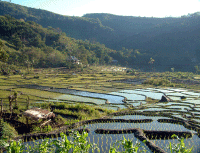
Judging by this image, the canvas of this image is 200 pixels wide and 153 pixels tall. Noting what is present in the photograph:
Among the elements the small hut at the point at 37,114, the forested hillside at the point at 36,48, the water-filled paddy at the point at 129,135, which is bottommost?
the water-filled paddy at the point at 129,135

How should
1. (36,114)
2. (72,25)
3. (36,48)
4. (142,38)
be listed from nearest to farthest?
(36,114) < (36,48) < (142,38) < (72,25)

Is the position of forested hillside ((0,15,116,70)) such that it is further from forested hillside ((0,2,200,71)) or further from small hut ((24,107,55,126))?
small hut ((24,107,55,126))

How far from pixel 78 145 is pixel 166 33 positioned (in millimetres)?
111291

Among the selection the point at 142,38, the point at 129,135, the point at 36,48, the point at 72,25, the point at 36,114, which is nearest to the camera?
the point at 129,135

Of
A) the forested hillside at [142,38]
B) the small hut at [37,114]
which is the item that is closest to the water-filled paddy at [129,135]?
the small hut at [37,114]

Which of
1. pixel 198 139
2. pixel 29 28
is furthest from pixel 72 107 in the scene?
pixel 29 28

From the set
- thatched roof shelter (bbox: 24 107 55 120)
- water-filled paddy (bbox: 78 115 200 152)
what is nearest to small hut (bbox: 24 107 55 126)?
thatched roof shelter (bbox: 24 107 55 120)

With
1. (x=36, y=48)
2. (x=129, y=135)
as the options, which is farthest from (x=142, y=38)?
(x=129, y=135)

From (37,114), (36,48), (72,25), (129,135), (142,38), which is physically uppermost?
(72,25)

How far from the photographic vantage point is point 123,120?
496 inches

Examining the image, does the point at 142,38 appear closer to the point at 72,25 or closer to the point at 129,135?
the point at 72,25

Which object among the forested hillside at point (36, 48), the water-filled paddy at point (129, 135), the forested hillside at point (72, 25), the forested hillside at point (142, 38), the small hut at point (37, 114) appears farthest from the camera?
the forested hillside at point (72, 25)

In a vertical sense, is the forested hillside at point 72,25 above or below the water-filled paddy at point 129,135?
above

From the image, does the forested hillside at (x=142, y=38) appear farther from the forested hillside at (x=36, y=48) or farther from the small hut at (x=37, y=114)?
the small hut at (x=37, y=114)
